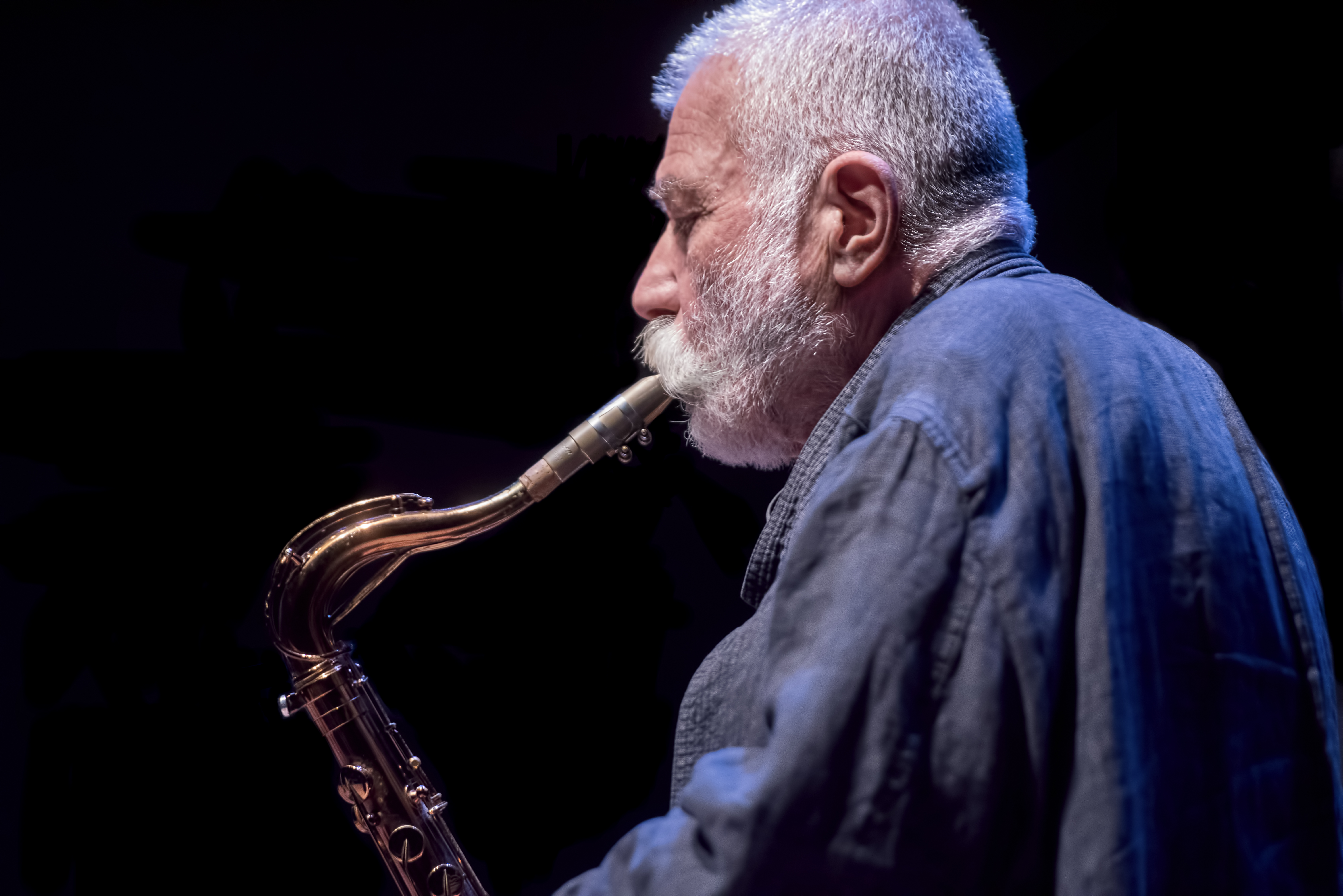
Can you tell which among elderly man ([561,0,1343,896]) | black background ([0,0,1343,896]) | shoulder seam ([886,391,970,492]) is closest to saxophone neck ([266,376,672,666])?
black background ([0,0,1343,896])

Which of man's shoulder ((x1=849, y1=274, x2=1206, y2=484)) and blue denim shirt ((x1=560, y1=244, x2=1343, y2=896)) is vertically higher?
man's shoulder ((x1=849, y1=274, x2=1206, y2=484))

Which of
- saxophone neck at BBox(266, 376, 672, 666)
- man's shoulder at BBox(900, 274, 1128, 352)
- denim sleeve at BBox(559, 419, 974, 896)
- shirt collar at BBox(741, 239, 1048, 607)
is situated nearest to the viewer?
denim sleeve at BBox(559, 419, 974, 896)

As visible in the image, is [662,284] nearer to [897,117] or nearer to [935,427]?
[897,117]

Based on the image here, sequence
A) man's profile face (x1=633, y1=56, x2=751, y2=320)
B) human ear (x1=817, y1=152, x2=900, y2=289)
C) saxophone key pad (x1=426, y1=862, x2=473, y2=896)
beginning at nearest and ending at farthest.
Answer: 1. human ear (x1=817, y1=152, x2=900, y2=289)
2. man's profile face (x1=633, y1=56, x2=751, y2=320)
3. saxophone key pad (x1=426, y1=862, x2=473, y2=896)

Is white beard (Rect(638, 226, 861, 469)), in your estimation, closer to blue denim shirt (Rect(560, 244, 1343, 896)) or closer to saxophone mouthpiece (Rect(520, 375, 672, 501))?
saxophone mouthpiece (Rect(520, 375, 672, 501))

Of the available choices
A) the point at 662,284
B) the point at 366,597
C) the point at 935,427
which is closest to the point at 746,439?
the point at 662,284

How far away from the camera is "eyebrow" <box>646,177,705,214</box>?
1.12 metres

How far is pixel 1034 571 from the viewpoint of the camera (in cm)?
59

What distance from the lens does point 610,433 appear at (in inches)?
55.4

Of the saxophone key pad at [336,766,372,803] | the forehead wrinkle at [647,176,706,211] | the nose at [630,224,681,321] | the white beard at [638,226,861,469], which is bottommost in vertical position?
the saxophone key pad at [336,766,372,803]

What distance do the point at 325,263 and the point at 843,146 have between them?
4.02 feet

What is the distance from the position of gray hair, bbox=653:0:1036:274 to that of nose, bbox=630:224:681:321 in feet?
0.55

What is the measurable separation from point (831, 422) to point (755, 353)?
0.20m

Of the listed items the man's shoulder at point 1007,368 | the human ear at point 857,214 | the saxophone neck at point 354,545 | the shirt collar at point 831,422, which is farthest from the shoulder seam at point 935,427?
the saxophone neck at point 354,545
